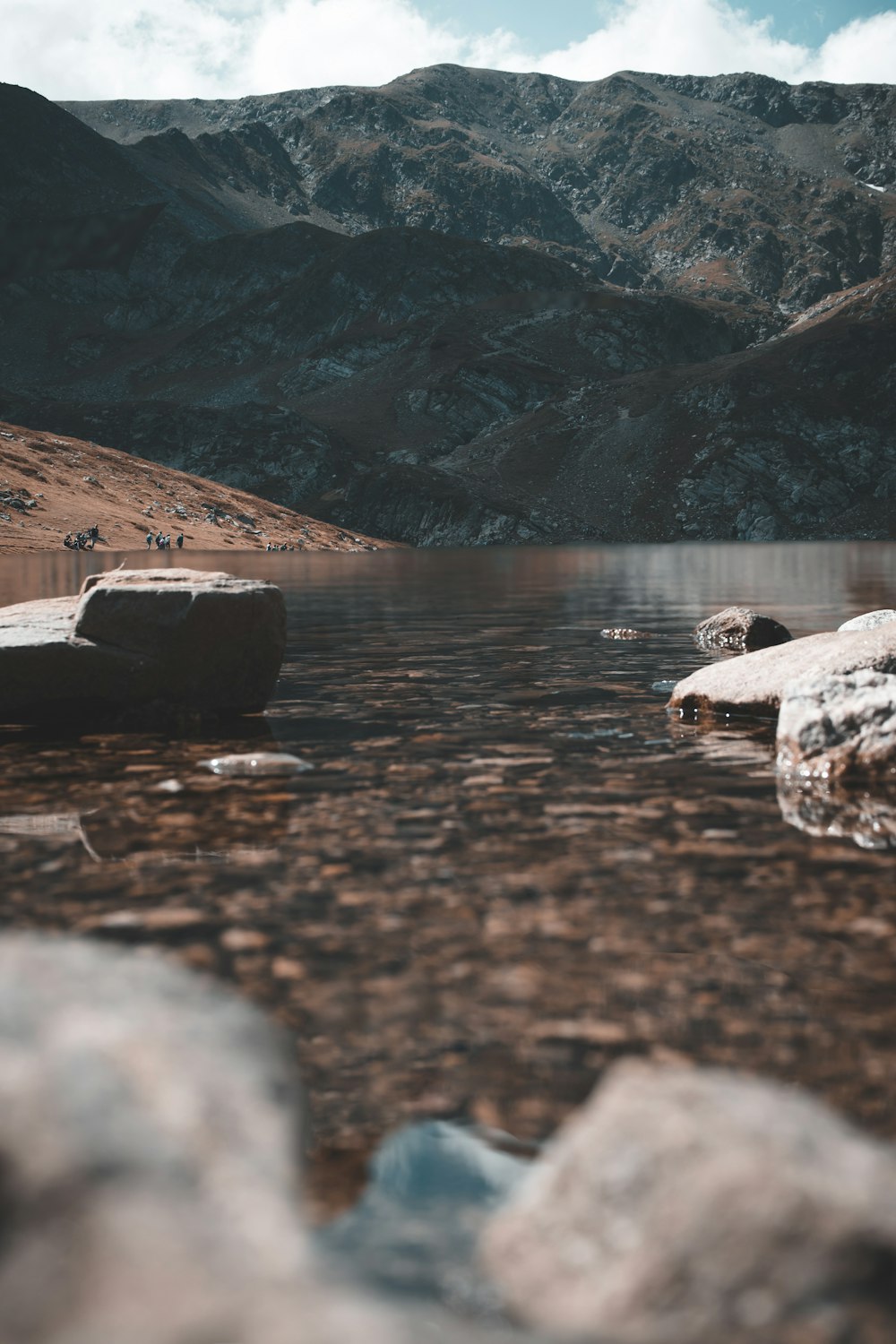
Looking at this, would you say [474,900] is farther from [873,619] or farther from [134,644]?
[873,619]

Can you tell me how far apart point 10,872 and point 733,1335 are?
6136 millimetres

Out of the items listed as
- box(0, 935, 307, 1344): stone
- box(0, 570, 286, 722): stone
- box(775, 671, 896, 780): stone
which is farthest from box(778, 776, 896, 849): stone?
box(0, 570, 286, 722): stone

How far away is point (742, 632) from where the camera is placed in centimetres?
2228

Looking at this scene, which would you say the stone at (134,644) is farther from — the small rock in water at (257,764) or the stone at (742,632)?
the stone at (742,632)

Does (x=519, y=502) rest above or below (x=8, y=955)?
above

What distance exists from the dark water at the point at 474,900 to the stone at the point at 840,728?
545mm

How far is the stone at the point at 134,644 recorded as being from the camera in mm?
12969

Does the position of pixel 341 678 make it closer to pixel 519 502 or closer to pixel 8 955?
pixel 8 955

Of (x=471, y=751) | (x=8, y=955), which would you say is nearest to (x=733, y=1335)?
(x=8, y=955)

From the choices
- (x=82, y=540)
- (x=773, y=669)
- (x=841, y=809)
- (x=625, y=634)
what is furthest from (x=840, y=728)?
(x=82, y=540)

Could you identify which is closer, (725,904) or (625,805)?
(725,904)

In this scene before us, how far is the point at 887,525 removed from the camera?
518ft

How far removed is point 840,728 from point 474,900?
5301mm

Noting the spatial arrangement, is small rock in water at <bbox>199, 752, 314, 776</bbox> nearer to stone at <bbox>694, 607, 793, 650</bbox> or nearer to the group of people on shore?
stone at <bbox>694, 607, 793, 650</bbox>
